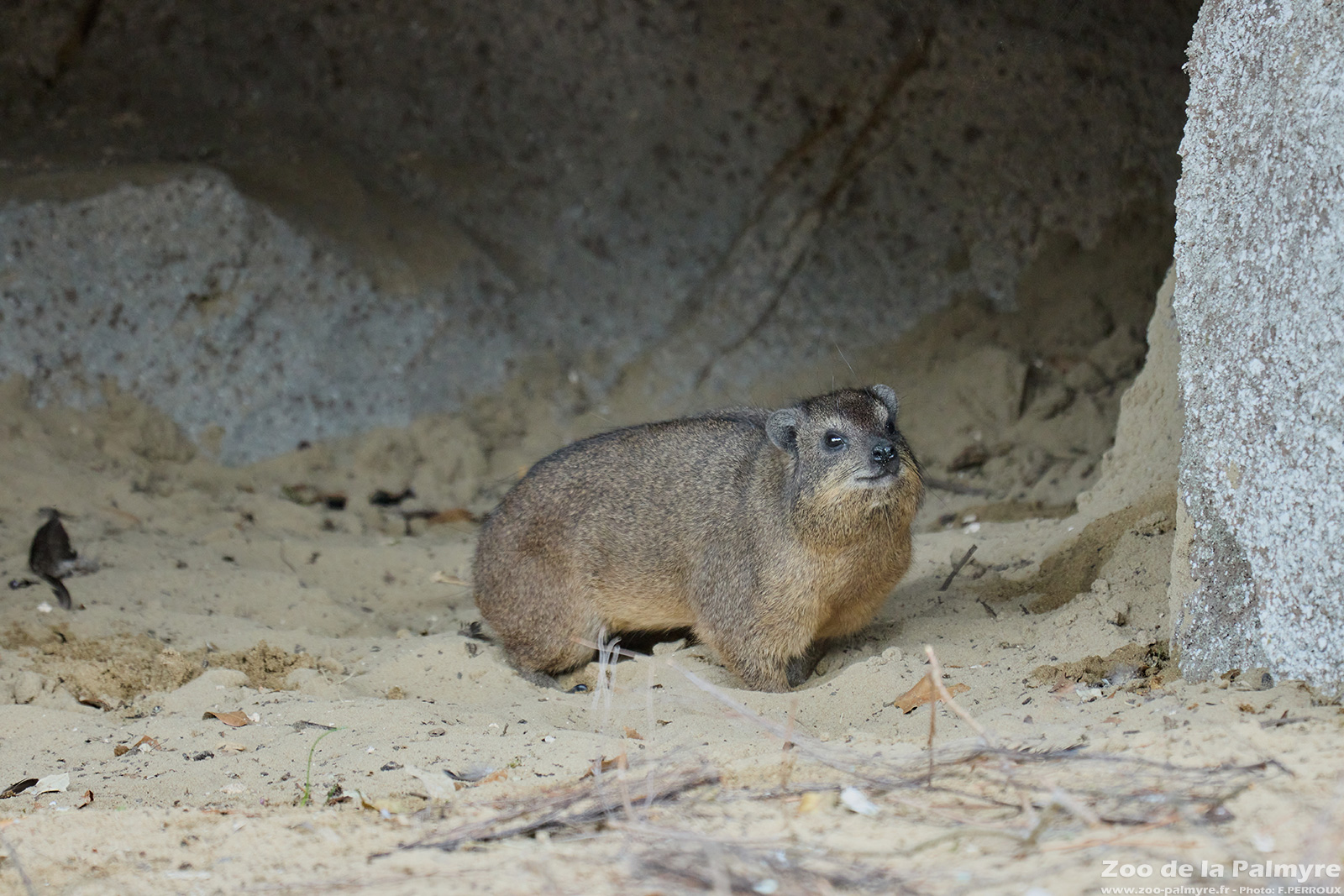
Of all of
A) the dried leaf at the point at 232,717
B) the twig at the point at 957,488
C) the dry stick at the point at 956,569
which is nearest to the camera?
the dried leaf at the point at 232,717

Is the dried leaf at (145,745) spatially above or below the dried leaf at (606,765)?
below

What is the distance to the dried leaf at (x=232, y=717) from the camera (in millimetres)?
4422

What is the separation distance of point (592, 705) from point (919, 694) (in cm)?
116

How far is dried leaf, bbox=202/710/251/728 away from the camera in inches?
174

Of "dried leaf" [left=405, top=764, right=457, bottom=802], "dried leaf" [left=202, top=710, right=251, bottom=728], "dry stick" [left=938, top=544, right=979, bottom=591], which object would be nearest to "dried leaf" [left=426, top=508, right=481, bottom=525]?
"dried leaf" [left=202, top=710, right=251, bottom=728]

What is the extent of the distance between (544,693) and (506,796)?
1.64m

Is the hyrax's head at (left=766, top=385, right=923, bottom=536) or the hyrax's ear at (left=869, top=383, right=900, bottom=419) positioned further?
the hyrax's ear at (left=869, top=383, right=900, bottom=419)

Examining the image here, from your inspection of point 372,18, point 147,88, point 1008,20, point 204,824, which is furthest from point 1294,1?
point 147,88

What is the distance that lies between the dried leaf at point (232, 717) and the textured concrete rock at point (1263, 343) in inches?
127

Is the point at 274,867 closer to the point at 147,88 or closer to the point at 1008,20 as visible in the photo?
the point at 147,88

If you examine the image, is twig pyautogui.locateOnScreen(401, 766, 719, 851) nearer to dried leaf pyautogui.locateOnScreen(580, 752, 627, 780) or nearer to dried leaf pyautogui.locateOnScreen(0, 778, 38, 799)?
dried leaf pyautogui.locateOnScreen(580, 752, 627, 780)

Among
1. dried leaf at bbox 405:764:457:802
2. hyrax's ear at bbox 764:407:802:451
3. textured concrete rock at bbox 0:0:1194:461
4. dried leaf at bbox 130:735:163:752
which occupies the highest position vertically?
textured concrete rock at bbox 0:0:1194:461

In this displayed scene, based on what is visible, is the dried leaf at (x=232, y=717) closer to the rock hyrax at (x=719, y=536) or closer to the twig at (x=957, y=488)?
the rock hyrax at (x=719, y=536)

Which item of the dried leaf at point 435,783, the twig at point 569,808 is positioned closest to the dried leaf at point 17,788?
the dried leaf at point 435,783
